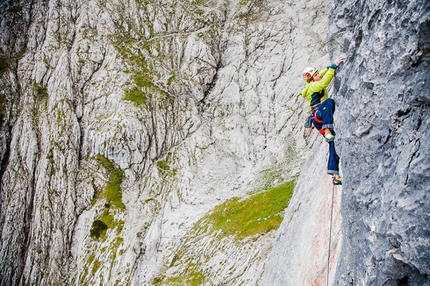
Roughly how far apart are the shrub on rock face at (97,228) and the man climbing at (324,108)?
54541 mm

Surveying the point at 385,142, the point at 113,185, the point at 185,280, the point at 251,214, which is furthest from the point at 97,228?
the point at 385,142

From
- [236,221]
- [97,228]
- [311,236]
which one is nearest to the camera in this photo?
[311,236]

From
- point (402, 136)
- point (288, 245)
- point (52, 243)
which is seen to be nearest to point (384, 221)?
point (402, 136)

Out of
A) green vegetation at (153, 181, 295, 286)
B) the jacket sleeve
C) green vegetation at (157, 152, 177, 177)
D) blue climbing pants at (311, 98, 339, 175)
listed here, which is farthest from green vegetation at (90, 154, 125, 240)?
the jacket sleeve

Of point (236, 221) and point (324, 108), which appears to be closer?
point (324, 108)

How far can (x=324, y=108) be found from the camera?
36.9 feet

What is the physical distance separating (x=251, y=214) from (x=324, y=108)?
1282 inches

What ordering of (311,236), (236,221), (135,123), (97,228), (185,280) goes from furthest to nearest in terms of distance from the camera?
1. (135,123)
2. (97,228)
3. (236,221)
4. (185,280)
5. (311,236)

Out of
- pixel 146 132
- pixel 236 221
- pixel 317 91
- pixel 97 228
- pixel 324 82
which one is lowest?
pixel 236 221

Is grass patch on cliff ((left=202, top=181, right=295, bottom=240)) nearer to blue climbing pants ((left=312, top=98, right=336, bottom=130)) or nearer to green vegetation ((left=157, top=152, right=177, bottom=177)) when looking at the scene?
Answer: green vegetation ((left=157, top=152, right=177, bottom=177))

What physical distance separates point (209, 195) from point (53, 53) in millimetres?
54285

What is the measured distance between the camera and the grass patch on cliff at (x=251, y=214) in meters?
37.4

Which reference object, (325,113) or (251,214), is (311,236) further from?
(251,214)

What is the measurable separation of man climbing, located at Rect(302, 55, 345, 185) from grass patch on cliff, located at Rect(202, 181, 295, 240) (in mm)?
24876
